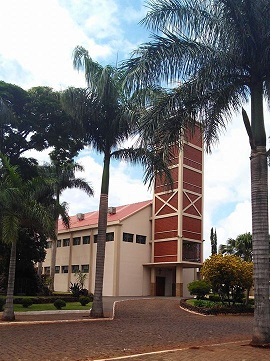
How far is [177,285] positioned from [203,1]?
108ft

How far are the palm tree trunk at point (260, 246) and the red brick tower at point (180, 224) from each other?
27945 mm

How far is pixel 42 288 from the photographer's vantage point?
3512cm

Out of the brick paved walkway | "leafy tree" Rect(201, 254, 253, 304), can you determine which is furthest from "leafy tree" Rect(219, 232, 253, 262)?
the brick paved walkway

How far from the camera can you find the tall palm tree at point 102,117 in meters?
19.0

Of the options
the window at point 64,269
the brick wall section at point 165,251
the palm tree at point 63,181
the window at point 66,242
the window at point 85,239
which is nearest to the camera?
the palm tree at point 63,181

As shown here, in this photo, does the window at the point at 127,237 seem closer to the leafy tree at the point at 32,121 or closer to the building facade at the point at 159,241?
the building facade at the point at 159,241

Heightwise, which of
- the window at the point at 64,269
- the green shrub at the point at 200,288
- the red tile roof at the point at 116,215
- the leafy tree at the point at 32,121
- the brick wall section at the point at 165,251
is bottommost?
the green shrub at the point at 200,288

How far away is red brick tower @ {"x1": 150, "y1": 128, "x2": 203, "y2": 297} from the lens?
131 feet

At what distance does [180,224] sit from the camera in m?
39.9

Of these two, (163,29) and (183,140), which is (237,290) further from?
(163,29)

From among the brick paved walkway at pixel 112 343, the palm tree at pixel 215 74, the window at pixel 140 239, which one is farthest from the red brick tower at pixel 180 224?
the palm tree at pixel 215 74

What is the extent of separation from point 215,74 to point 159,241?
105 ft

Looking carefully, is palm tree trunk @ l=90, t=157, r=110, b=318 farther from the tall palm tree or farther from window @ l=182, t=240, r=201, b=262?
window @ l=182, t=240, r=201, b=262

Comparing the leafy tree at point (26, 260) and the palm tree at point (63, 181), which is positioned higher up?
the palm tree at point (63, 181)
